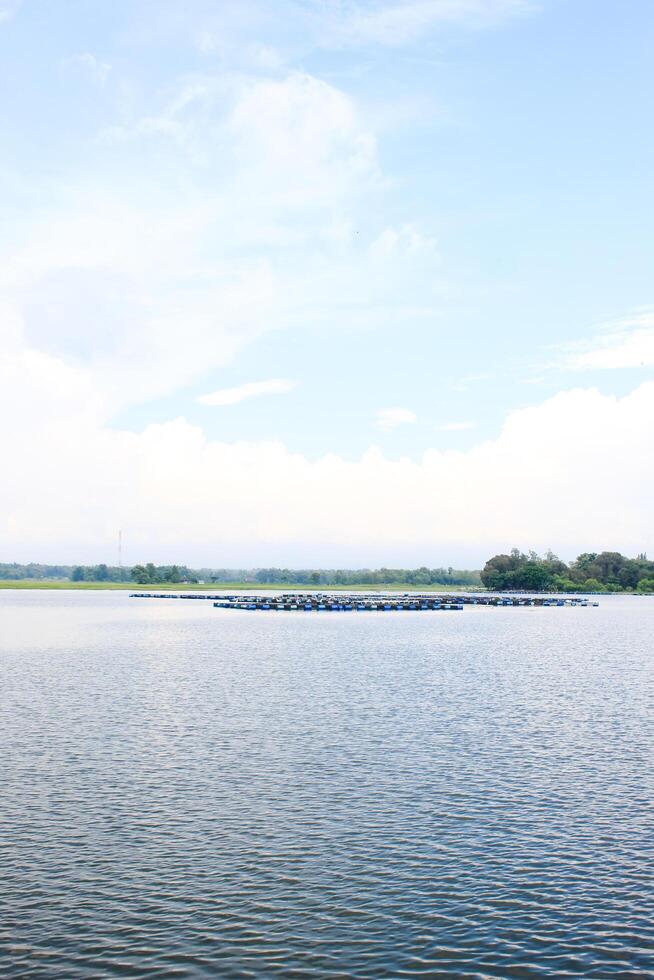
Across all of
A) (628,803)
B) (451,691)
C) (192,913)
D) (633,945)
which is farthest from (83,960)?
(451,691)

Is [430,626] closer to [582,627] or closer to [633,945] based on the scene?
[582,627]

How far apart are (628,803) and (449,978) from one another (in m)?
16.1

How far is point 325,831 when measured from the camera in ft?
95.8

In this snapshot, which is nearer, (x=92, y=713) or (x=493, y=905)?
(x=493, y=905)

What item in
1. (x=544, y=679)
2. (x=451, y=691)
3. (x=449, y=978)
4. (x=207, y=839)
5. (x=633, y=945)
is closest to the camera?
(x=449, y=978)

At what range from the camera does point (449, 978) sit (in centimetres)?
1912

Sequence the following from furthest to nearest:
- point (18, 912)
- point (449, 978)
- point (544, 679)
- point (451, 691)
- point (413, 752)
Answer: point (544, 679) < point (451, 691) < point (413, 752) < point (18, 912) < point (449, 978)

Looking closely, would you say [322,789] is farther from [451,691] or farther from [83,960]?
[451,691]

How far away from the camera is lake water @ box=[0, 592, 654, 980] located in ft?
67.8

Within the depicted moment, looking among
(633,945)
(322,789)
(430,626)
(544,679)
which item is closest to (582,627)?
(430,626)

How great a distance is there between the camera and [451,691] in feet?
207

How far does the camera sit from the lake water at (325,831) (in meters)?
20.7

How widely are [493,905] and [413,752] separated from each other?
17.5 m

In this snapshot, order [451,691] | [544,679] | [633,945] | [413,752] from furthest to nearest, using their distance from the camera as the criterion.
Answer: [544,679]
[451,691]
[413,752]
[633,945]
